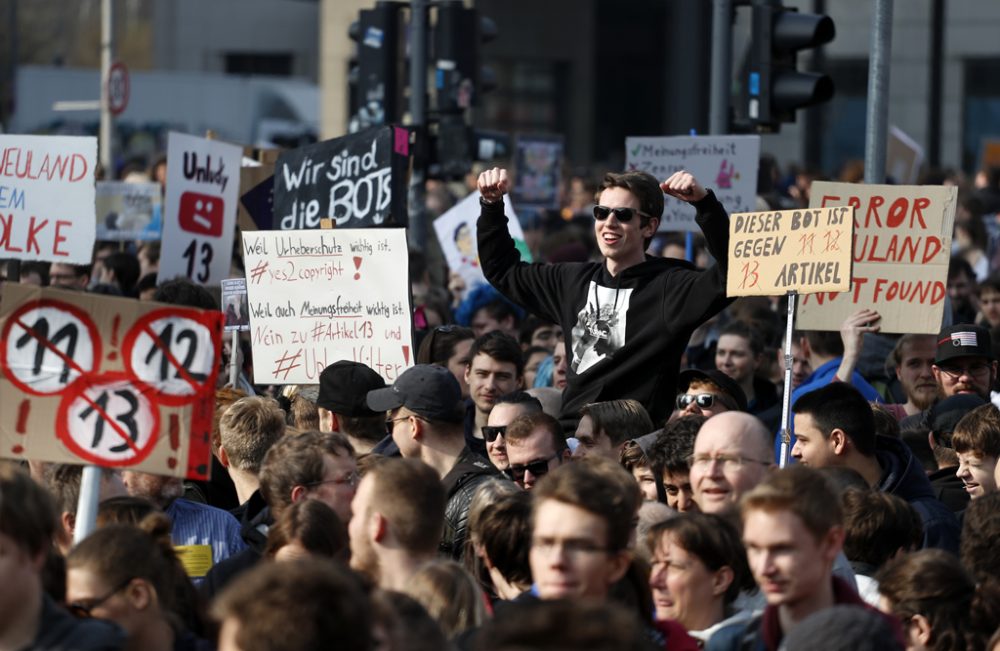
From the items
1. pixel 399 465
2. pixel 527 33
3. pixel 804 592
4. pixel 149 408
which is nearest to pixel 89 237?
pixel 149 408

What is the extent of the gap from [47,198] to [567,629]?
25.4 feet

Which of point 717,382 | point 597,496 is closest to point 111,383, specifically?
point 597,496

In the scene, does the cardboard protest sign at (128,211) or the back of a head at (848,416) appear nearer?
the back of a head at (848,416)

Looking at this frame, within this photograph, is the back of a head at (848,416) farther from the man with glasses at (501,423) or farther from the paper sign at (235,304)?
the paper sign at (235,304)

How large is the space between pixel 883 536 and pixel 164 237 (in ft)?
20.7

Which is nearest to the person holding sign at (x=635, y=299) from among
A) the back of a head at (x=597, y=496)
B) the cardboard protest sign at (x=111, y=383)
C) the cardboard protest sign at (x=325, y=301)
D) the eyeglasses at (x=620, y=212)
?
the eyeglasses at (x=620, y=212)

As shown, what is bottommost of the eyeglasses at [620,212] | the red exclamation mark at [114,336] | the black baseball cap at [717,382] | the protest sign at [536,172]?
the black baseball cap at [717,382]

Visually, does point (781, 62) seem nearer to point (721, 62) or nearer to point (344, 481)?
point (721, 62)

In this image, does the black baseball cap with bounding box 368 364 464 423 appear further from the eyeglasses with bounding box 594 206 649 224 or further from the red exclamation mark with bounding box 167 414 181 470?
the red exclamation mark with bounding box 167 414 181 470

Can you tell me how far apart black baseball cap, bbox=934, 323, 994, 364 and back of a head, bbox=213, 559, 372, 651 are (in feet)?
19.3

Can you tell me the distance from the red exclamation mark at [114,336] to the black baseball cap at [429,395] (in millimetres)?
1834

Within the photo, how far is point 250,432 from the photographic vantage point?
7082 mm

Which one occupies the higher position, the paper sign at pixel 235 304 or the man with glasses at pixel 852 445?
the paper sign at pixel 235 304

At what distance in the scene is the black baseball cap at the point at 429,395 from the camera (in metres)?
7.30
